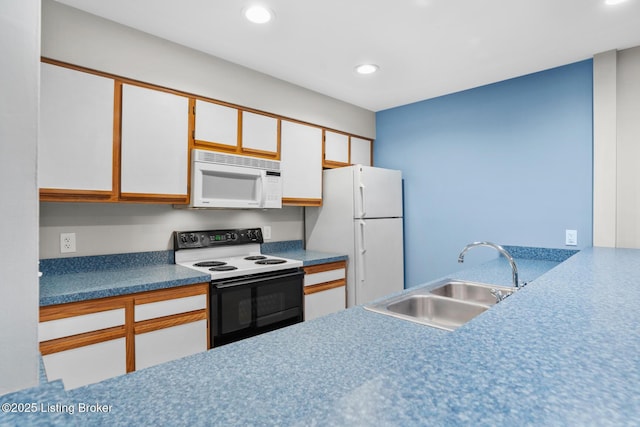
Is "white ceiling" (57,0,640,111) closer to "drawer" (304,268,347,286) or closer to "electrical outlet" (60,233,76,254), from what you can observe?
"electrical outlet" (60,233,76,254)

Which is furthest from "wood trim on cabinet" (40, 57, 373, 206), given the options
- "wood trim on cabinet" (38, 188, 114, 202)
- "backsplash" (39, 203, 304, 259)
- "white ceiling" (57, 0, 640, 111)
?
"white ceiling" (57, 0, 640, 111)

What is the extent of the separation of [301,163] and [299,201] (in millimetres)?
353

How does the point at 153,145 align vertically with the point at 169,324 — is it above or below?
above

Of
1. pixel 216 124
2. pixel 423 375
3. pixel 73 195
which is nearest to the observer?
pixel 423 375

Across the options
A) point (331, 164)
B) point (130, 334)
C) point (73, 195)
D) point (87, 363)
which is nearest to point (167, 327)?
point (130, 334)

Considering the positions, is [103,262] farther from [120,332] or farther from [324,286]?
[324,286]

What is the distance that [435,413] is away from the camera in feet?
1.47

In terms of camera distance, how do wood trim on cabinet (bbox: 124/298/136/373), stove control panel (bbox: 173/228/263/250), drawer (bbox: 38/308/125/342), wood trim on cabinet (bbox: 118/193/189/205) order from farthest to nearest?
stove control panel (bbox: 173/228/263/250), wood trim on cabinet (bbox: 118/193/189/205), wood trim on cabinet (bbox: 124/298/136/373), drawer (bbox: 38/308/125/342)

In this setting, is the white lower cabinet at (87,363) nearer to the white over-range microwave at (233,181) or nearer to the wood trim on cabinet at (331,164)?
the white over-range microwave at (233,181)

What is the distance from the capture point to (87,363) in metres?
1.75

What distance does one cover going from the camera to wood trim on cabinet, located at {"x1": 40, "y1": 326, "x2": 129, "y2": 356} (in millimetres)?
1625

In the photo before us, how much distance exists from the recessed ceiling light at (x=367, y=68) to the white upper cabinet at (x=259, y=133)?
0.81 m

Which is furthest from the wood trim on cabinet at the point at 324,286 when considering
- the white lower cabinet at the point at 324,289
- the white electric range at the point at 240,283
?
the white electric range at the point at 240,283

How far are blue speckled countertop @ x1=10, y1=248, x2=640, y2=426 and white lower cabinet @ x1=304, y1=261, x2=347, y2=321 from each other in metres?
1.56
